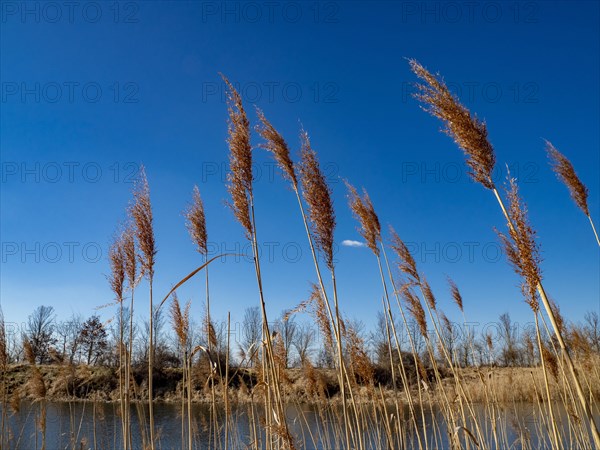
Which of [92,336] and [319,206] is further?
[92,336]

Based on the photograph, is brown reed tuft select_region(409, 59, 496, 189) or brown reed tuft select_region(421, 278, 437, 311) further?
brown reed tuft select_region(421, 278, 437, 311)

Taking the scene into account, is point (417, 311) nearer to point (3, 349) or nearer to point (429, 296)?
point (429, 296)

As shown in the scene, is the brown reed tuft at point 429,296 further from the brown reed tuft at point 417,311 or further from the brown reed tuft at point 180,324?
the brown reed tuft at point 180,324

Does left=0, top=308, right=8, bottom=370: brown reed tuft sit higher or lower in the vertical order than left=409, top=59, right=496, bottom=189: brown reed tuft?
lower

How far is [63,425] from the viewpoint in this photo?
16156mm

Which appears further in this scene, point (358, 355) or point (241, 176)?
point (358, 355)

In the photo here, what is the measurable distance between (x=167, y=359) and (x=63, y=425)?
50.8 feet

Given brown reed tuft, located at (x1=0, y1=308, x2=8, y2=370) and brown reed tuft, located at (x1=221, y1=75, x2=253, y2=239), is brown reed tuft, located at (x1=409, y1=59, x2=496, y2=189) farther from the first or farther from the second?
brown reed tuft, located at (x1=0, y1=308, x2=8, y2=370)

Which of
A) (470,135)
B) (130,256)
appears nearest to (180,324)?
(130,256)

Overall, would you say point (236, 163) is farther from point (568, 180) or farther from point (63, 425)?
point (63, 425)

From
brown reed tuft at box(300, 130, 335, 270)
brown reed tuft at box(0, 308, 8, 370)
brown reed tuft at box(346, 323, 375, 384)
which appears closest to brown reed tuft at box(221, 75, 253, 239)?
A: brown reed tuft at box(300, 130, 335, 270)

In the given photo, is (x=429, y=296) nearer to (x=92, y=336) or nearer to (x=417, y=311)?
(x=417, y=311)

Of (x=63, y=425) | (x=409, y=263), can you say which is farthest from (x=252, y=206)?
(x=63, y=425)

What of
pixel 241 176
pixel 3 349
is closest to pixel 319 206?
pixel 241 176
